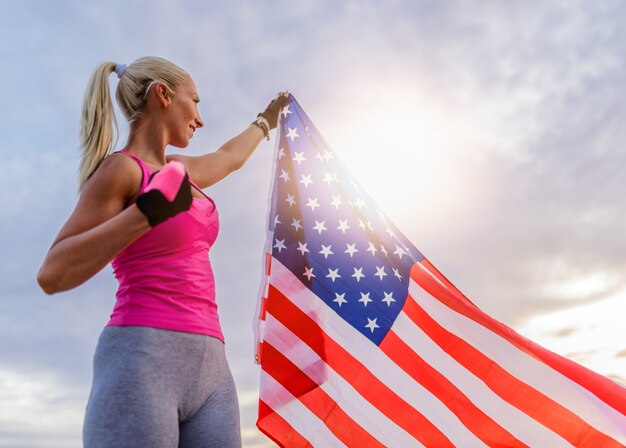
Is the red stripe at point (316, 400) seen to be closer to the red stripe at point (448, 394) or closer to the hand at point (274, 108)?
the red stripe at point (448, 394)

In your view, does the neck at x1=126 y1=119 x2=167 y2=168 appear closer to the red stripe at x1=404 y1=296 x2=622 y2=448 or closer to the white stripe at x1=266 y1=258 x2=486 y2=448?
the white stripe at x1=266 y1=258 x2=486 y2=448

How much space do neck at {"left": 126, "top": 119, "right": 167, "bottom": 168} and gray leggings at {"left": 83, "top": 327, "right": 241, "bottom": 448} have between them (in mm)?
904

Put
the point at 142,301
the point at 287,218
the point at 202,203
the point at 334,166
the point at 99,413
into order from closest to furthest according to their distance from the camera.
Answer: the point at 99,413 → the point at 142,301 → the point at 202,203 → the point at 287,218 → the point at 334,166

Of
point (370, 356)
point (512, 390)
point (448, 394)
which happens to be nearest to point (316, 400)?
point (370, 356)

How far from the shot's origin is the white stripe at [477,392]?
4891mm

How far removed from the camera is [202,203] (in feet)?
10.1

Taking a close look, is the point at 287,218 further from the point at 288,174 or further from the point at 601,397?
the point at 601,397

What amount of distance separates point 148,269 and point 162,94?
3.23 feet

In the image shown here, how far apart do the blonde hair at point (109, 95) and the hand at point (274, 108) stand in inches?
67.2

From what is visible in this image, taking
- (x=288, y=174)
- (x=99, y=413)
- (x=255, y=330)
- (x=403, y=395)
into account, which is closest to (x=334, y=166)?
(x=288, y=174)

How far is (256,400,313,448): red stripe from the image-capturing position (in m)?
4.69

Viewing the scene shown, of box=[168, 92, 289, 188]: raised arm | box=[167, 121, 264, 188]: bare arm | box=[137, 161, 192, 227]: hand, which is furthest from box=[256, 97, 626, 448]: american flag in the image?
box=[137, 161, 192, 227]: hand

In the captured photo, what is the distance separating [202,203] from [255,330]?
209cm

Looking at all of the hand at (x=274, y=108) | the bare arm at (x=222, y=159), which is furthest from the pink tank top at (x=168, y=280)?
the hand at (x=274, y=108)
